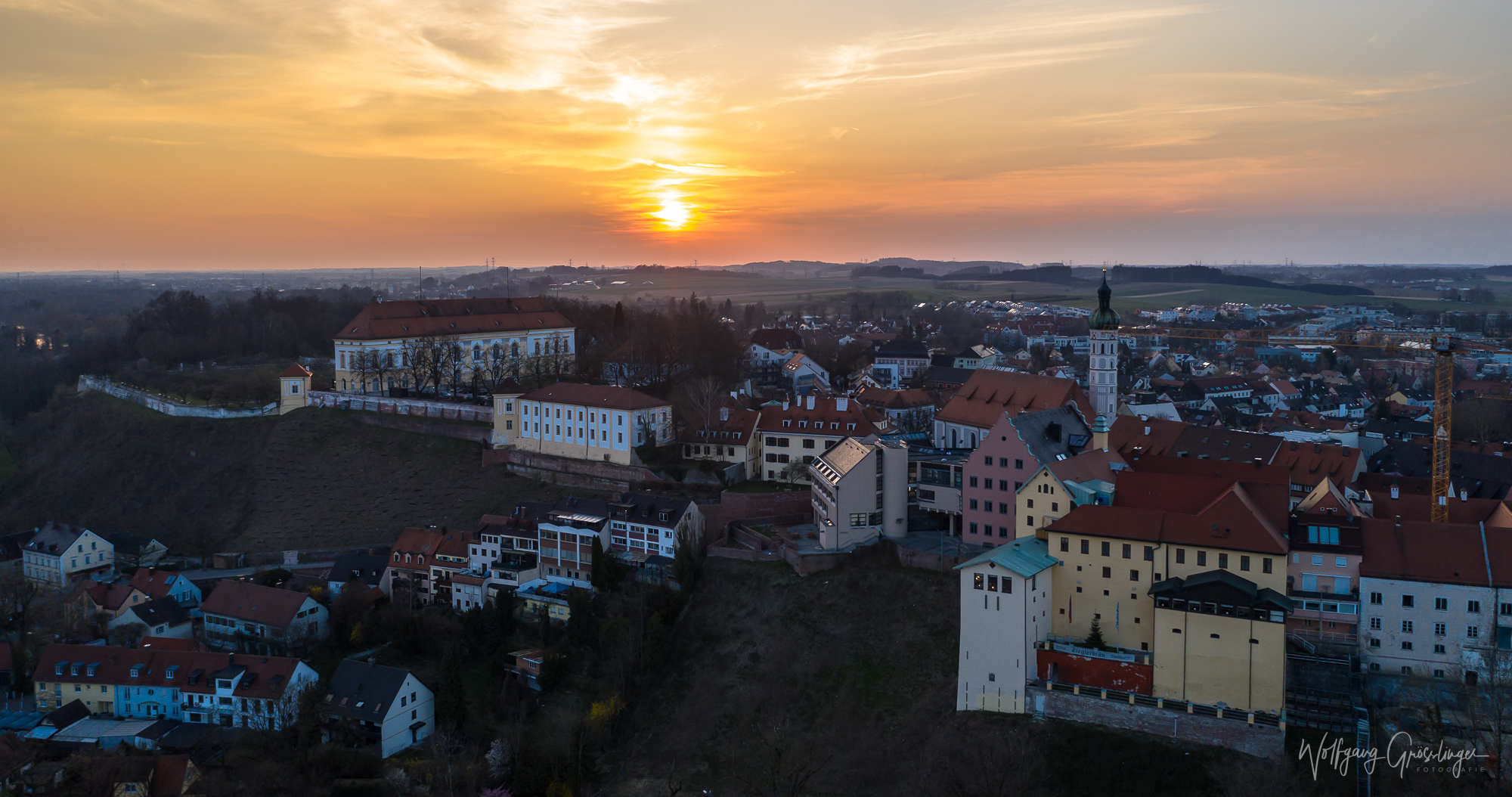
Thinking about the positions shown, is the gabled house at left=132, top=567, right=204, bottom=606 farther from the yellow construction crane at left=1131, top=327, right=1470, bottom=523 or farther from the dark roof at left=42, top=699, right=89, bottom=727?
the yellow construction crane at left=1131, top=327, right=1470, bottom=523

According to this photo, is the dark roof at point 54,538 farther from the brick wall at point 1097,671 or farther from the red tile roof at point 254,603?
the brick wall at point 1097,671

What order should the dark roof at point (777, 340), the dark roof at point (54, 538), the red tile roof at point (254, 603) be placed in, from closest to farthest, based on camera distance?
the red tile roof at point (254, 603) < the dark roof at point (54, 538) < the dark roof at point (777, 340)

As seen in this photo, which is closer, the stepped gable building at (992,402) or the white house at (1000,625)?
the white house at (1000,625)

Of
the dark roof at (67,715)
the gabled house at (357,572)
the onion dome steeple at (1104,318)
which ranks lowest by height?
the dark roof at (67,715)

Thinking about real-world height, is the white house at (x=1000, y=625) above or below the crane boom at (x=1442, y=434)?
below

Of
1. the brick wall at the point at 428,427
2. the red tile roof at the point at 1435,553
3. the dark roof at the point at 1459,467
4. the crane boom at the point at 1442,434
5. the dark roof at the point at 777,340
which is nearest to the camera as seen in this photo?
the red tile roof at the point at 1435,553

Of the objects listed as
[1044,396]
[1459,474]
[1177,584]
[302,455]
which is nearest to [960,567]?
[1177,584]

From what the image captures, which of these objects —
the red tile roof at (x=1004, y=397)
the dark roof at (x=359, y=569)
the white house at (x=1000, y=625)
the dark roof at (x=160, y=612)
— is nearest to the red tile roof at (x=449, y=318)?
the dark roof at (x=359, y=569)

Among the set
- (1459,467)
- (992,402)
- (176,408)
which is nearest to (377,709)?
(992,402)
